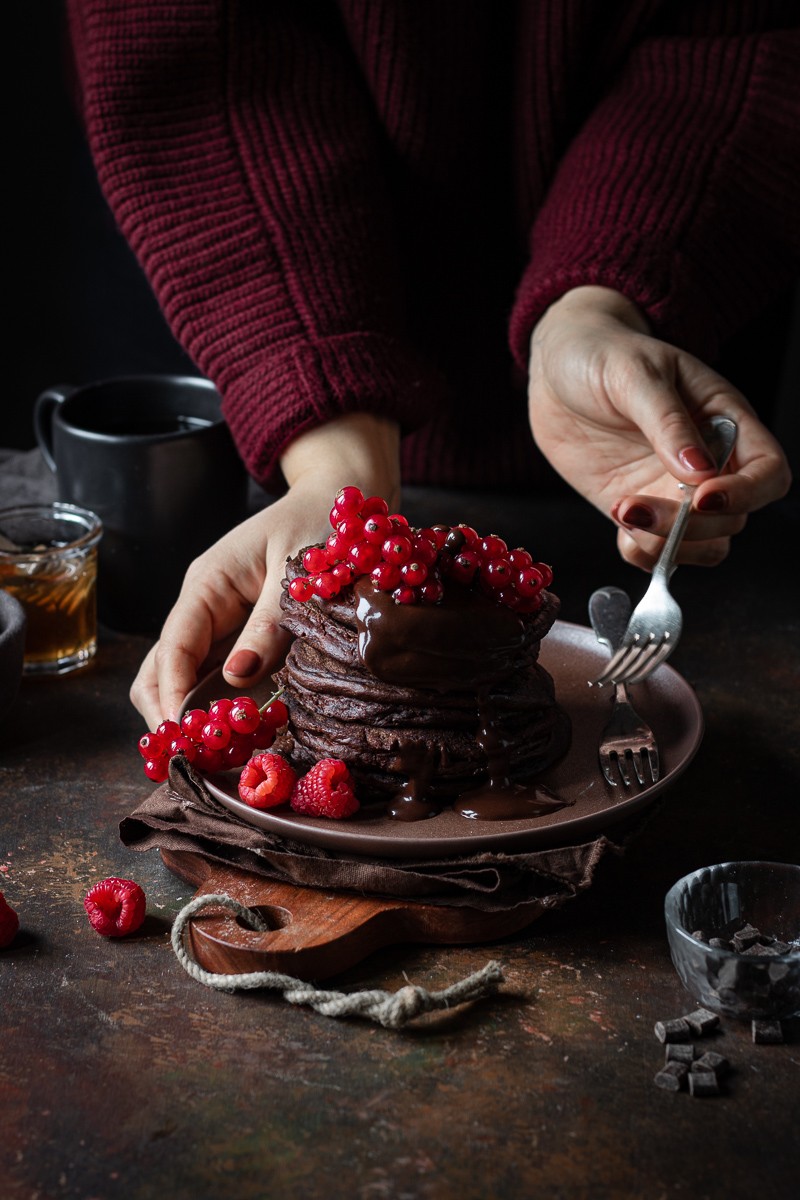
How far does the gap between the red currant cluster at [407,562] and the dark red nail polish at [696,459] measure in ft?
1.14

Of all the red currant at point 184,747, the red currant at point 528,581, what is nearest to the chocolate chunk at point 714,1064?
the red currant at point 528,581

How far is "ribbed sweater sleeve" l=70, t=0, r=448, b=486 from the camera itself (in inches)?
82.2

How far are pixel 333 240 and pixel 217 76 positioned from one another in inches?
14.3

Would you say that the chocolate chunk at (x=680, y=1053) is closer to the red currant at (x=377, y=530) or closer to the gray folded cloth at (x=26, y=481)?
the red currant at (x=377, y=530)

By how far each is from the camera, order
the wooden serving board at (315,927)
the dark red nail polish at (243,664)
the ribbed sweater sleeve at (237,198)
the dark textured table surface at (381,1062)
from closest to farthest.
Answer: the dark textured table surface at (381,1062)
the wooden serving board at (315,927)
the dark red nail polish at (243,664)
the ribbed sweater sleeve at (237,198)

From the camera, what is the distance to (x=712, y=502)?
1.69 metres

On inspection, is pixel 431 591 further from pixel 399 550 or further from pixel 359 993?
pixel 359 993

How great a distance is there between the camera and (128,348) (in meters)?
3.51

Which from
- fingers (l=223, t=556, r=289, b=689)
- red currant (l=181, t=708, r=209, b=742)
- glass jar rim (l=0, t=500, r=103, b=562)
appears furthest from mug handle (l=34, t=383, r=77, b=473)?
red currant (l=181, t=708, r=209, b=742)

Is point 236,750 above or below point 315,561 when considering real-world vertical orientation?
below

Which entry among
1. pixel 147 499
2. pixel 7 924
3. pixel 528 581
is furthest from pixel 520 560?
pixel 147 499

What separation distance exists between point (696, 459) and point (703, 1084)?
2.94 feet

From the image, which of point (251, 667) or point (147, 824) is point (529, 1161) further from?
point (251, 667)

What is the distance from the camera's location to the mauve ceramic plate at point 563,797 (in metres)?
1.27
